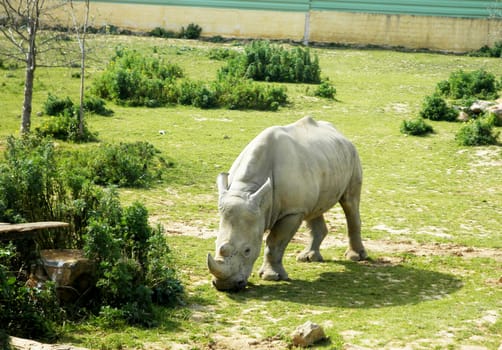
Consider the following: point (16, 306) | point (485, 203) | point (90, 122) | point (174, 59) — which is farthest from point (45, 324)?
point (174, 59)

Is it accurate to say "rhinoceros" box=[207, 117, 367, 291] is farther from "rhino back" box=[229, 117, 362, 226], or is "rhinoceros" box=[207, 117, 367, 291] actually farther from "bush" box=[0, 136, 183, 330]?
"bush" box=[0, 136, 183, 330]

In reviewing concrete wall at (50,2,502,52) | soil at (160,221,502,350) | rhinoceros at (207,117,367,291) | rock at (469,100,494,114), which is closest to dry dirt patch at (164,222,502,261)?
soil at (160,221,502,350)

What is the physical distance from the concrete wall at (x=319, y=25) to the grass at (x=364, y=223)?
16.5 ft

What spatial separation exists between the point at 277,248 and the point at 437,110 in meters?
13.0

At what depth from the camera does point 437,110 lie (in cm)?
→ 2305

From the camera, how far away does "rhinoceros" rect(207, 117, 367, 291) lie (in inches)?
409

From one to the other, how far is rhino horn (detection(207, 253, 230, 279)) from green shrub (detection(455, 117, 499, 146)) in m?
11.6

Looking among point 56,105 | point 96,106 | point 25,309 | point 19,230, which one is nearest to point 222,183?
point 19,230

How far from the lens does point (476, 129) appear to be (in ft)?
66.8

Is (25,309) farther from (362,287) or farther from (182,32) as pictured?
(182,32)

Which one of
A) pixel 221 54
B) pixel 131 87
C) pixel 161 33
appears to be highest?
pixel 161 33

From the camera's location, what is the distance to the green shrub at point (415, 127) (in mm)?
21500

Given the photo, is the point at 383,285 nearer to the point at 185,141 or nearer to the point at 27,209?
the point at 27,209

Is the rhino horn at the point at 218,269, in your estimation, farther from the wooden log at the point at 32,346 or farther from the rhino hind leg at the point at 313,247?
the wooden log at the point at 32,346
